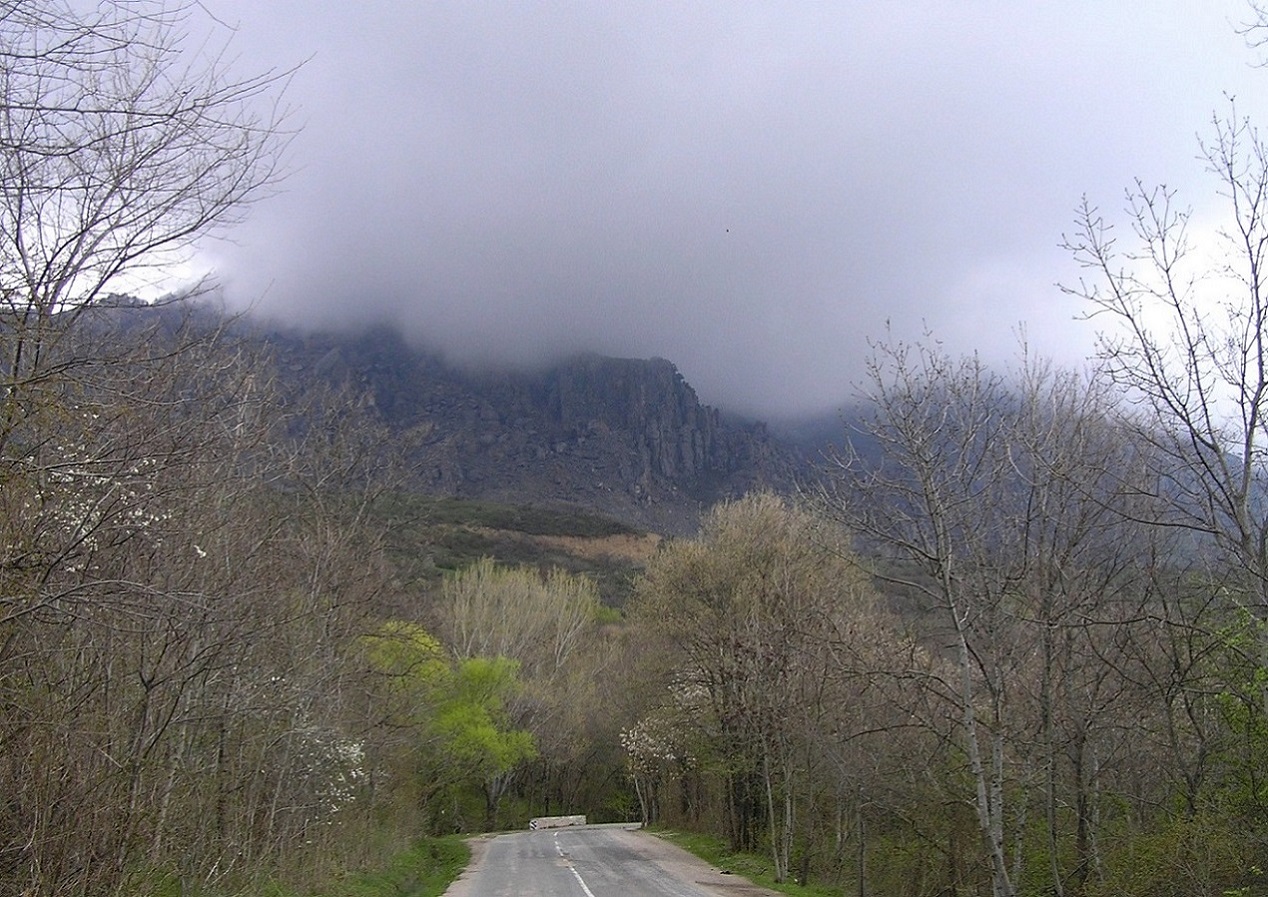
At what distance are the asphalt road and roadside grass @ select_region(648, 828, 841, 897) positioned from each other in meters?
0.44

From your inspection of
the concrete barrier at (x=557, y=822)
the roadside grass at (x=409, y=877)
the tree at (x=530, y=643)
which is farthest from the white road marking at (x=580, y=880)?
the tree at (x=530, y=643)

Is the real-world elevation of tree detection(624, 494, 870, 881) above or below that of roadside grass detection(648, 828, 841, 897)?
above

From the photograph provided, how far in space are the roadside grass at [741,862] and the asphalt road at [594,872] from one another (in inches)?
17.5

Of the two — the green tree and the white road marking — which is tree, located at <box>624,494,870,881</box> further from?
the green tree

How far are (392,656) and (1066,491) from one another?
19.7m

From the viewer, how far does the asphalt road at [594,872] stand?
20.0m

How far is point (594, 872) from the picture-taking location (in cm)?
2398

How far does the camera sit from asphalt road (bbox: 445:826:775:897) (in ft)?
65.8

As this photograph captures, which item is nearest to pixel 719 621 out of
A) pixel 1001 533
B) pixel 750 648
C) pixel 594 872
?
pixel 750 648

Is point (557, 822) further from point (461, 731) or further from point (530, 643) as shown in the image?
point (461, 731)

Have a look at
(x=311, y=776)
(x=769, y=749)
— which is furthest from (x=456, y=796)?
(x=311, y=776)

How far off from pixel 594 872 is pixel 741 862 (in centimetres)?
468

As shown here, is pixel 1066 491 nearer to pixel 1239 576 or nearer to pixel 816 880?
pixel 1239 576

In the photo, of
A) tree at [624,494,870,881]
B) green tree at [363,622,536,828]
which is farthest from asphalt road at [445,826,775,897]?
green tree at [363,622,536,828]
